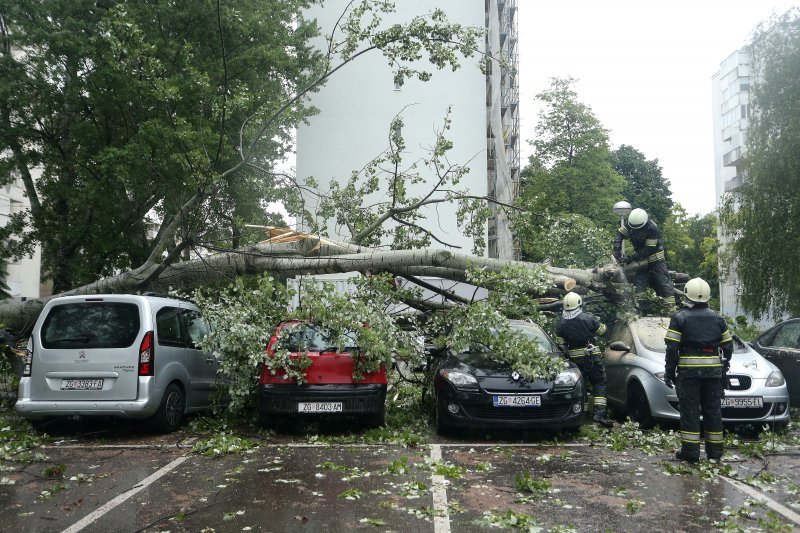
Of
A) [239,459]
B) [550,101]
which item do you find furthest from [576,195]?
[239,459]

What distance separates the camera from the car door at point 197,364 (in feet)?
33.4

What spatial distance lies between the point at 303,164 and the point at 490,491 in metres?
32.7

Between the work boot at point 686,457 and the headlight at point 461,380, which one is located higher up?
the headlight at point 461,380

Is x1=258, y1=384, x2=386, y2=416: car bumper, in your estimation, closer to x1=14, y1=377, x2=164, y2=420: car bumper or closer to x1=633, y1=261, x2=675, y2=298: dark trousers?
x1=14, y1=377, x2=164, y2=420: car bumper

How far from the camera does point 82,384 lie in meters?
8.95

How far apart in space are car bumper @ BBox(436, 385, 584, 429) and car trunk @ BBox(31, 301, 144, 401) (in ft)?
12.9

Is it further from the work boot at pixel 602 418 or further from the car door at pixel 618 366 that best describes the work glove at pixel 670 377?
the car door at pixel 618 366

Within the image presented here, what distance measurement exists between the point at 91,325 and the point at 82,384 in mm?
749

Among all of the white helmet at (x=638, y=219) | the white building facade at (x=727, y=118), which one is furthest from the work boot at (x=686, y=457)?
the white building facade at (x=727, y=118)

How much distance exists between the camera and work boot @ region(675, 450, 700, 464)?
7.49 meters

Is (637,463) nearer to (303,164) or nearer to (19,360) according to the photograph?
(19,360)

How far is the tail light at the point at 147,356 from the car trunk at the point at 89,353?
5 centimetres

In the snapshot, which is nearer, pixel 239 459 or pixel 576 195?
pixel 239 459

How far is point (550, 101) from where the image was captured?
39.5m
